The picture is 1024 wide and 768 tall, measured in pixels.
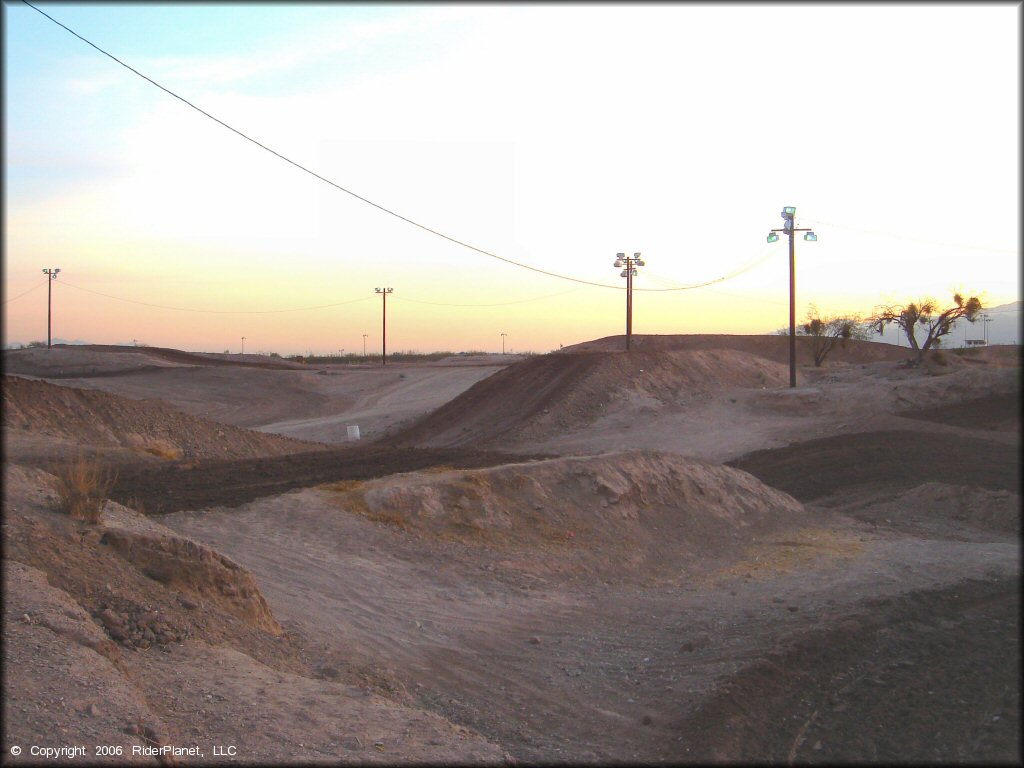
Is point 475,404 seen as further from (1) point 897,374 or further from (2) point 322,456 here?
(1) point 897,374

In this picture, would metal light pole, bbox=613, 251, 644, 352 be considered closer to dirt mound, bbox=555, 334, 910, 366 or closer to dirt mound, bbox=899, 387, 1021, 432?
dirt mound, bbox=555, 334, 910, 366

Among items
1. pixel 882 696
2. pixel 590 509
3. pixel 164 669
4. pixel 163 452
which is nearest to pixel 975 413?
pixel 590 509

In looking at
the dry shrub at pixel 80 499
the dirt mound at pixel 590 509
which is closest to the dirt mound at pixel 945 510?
the dirt mound at pixel 590 509

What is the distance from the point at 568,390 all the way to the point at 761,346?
97.3 feet

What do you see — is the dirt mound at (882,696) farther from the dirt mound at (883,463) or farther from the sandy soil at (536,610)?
the dirt mound at (883,463)

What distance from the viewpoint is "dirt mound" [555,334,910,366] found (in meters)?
56.5

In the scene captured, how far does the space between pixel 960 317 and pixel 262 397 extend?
120ft

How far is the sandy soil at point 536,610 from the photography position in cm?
620

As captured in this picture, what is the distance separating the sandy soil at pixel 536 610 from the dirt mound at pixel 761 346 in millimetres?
33596

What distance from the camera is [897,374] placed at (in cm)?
3759

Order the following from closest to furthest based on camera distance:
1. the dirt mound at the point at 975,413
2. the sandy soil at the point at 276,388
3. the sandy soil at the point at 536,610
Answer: the sandy soil at the point at 536,610, the dirt mound at the point at 975,413, the sandy soil at the point at 276,388

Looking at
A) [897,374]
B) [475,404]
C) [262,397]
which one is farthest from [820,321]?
[262,397]

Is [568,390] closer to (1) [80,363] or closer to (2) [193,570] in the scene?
(2) [193,570]

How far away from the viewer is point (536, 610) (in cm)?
1114
